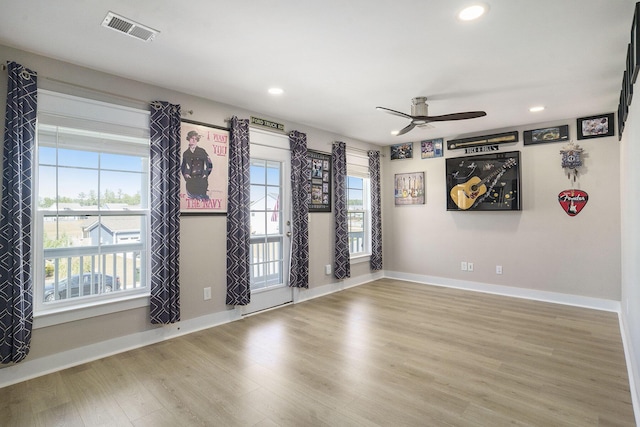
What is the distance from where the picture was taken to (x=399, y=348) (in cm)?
308

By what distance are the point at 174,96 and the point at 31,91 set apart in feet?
3.92

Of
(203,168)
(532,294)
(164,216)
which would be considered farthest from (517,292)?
(164,216)

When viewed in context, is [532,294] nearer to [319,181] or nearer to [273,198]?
[319,181]

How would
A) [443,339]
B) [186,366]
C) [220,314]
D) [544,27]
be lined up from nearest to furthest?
[544,27] < [186,366] < [443,339] < [220,314]

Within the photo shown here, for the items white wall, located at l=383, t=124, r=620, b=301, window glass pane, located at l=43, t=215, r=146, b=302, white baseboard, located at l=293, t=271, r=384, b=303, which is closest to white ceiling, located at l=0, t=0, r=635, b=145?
white wall, located at l=383, t=124, r=620, b=301

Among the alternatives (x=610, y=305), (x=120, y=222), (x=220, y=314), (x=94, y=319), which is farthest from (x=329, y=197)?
(x=610, y=305)

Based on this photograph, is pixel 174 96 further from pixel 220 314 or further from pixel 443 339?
pixel 443 339

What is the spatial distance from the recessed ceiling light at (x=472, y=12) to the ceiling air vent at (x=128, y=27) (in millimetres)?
2112

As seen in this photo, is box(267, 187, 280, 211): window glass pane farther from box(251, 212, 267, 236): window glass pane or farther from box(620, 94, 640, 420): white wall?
box(620, 94, 640, 420): white wall

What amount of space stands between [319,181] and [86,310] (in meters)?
3.33

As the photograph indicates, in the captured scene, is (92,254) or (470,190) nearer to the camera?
(92,254)

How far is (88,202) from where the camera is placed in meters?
2.94

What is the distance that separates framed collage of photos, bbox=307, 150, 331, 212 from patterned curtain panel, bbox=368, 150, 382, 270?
1.18 meters

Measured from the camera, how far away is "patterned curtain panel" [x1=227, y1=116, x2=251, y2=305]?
12.5 ft
